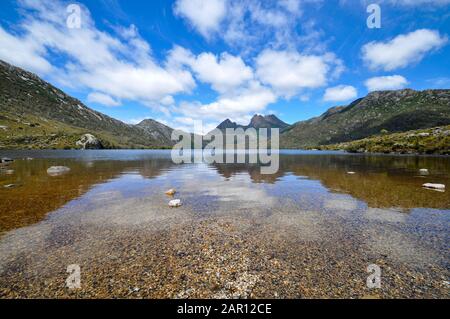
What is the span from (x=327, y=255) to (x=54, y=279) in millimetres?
13626

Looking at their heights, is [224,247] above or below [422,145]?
below

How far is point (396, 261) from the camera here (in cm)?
1095

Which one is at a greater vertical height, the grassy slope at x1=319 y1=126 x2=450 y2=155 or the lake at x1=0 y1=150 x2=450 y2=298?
the grassy slope at x1=319 y1=126 x2=450 y2=155

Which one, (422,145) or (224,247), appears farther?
(422,145)

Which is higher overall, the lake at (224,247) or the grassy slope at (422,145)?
the grassy slope at (422,145)

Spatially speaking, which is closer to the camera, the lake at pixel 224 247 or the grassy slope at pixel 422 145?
the lake at pixel 224 247

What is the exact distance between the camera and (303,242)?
43.3 ft

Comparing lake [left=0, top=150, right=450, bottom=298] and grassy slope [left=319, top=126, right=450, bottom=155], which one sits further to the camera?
grassy slope [left=319, top=126, right=450, bottom=155]

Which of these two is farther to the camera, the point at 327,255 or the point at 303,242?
the point at 303,242

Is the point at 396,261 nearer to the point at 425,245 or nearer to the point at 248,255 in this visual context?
the point at 425,245
